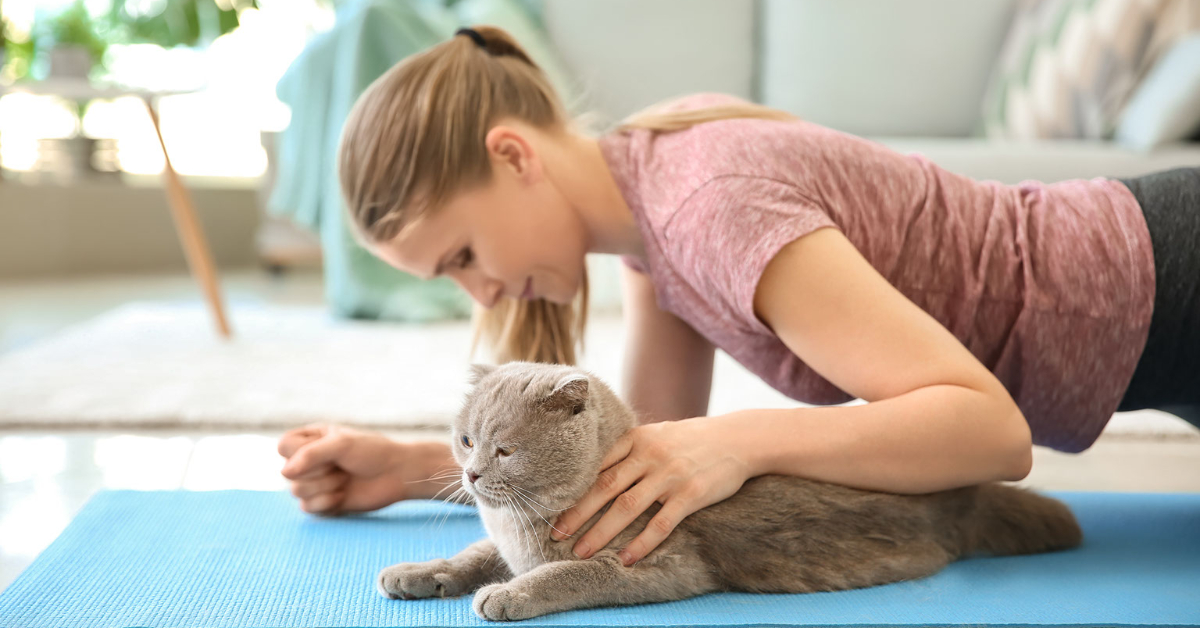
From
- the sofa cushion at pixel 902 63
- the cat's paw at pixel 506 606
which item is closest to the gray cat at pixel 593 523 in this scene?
the cat's paw at pixel 506 606

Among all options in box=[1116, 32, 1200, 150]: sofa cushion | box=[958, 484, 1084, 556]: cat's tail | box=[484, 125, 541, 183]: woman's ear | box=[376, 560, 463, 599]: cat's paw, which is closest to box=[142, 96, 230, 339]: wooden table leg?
box=[484, 125, 541, 183]: woman's ear

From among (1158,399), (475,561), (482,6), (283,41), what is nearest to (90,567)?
(475,561)

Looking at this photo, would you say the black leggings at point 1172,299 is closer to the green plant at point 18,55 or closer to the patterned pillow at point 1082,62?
the patterned pillow at point 1082,62

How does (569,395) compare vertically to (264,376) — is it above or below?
above

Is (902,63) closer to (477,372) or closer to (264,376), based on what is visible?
(264,376)

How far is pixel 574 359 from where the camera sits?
57.6 inches

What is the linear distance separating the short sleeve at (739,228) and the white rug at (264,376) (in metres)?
0.46

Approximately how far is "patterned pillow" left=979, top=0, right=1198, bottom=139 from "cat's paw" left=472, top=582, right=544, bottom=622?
2.44m

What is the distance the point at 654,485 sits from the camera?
0.89m

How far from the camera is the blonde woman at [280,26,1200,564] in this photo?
94cm

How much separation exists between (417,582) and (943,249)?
2.23 feet

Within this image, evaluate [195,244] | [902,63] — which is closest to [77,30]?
[195,244]

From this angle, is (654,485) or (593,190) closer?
(654,485)

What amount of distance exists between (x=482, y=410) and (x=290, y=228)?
3181 millimetres
